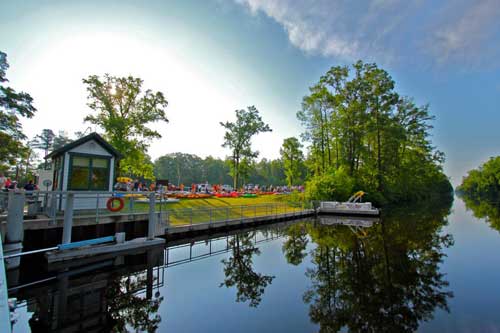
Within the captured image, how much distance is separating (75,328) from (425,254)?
44.0 feet

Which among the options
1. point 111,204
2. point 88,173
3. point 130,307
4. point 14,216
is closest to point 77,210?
point 88,173

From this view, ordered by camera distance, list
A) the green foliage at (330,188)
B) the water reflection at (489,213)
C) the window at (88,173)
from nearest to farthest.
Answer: the window at (88,173) → the water reflection at (489,213) → the green foliage at (330,188)

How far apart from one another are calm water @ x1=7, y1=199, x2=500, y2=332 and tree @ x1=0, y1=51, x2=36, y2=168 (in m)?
22.4

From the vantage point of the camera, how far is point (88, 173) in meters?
12.5

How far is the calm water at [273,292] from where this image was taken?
17.4 ft

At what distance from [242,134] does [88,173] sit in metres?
28.9

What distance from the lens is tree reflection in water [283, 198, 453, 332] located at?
5496mm

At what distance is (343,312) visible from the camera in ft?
19.1

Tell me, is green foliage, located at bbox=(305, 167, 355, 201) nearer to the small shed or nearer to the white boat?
the white boat

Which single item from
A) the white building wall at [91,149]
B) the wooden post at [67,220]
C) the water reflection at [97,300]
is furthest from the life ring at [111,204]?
the white building wall at [91,149]

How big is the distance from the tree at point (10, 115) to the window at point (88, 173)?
1701 cm

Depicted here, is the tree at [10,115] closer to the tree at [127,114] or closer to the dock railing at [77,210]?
the tree at [127,114]

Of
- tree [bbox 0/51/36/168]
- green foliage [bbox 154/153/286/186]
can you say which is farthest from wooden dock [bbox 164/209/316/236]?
green foliage [bbox 154/153/286/186]

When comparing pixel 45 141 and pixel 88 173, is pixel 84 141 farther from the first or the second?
pixel 45 141
